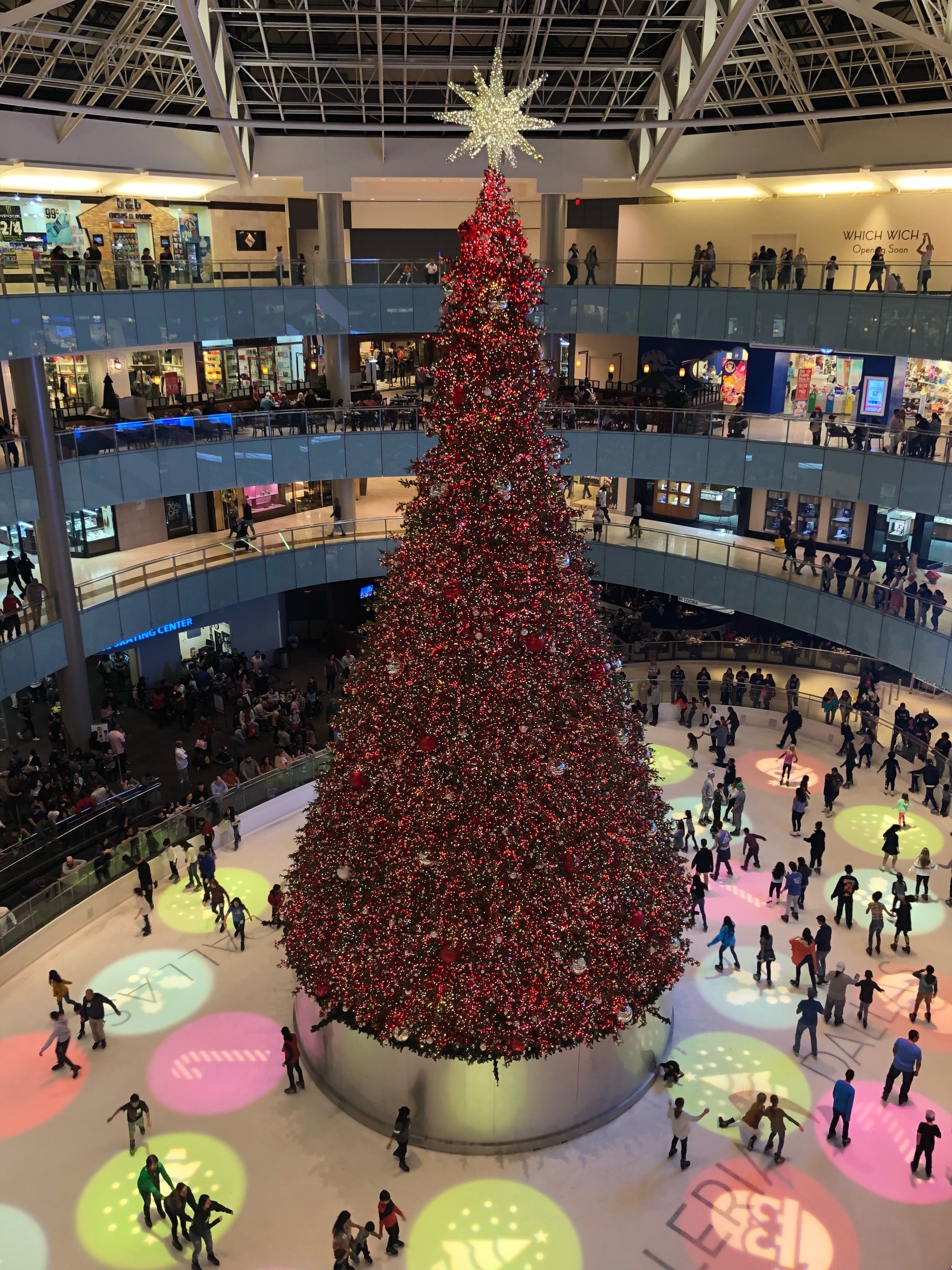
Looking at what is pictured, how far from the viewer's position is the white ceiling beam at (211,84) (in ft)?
68.8

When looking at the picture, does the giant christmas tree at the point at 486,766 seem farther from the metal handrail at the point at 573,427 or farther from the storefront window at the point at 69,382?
the storefront window at the point at 69,382

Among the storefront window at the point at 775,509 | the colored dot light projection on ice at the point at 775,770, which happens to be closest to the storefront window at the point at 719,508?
the storefront window at the point at 775,509

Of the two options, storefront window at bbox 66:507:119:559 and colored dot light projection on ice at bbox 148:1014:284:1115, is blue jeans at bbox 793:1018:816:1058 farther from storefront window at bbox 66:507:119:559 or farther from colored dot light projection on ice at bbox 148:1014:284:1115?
storefront window at bbox 66:507:119:559

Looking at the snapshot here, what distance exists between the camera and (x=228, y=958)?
1638cm

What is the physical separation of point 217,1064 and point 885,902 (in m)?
11.3

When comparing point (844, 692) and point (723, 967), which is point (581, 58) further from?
point (723, 967)

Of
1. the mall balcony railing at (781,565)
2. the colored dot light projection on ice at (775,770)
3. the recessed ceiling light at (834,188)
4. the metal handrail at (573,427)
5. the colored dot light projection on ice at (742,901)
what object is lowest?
the colored dot light projection on ice at (742,901)

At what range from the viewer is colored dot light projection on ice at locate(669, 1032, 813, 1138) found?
13211 mm

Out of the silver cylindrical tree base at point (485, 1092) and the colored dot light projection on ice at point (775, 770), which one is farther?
the colored dot light projection on ice at point (775, 770)

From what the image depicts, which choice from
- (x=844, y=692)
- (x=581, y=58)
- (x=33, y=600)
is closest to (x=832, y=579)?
(x=844, y=692)

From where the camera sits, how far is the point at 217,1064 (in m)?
14.1

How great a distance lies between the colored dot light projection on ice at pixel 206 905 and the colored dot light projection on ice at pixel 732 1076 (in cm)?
747

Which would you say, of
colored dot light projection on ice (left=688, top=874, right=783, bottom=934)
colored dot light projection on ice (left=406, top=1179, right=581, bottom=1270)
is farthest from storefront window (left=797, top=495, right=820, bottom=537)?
colored dot light projection on ice (left=406, top=1179, right=581, bottom=1270)

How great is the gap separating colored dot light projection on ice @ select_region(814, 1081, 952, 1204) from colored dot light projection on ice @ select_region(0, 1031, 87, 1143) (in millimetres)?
9850
